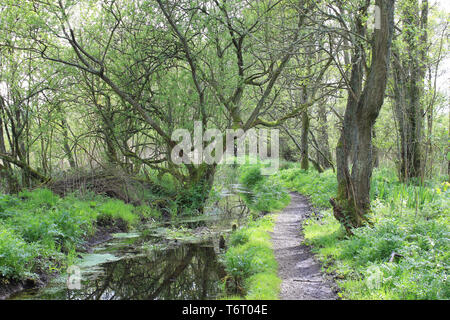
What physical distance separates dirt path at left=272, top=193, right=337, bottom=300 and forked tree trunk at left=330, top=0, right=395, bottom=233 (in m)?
1.21

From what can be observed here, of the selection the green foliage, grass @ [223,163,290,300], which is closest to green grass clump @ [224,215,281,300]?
grass @ [223,163,290,300]

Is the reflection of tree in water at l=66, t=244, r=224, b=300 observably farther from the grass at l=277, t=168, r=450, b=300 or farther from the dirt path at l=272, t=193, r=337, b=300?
the grass at l=277, t=168, r=450, b=300

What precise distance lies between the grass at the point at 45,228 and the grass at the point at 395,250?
523 cm

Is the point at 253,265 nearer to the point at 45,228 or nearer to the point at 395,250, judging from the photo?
the point at 395,250

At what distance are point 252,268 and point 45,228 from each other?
4.38m

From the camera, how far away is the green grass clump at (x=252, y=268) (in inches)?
228

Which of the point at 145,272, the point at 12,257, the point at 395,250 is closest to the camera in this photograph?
the point at 395,250

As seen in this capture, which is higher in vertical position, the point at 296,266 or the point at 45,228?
the point at 45,228

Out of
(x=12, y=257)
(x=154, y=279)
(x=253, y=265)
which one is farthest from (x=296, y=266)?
(x=12, y=257)

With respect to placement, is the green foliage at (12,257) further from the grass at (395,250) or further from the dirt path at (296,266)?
the grass at (395,250)

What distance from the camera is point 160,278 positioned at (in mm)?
6977

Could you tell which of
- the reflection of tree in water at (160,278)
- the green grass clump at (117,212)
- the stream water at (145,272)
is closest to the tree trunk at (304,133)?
the green grass clump at (117,212)

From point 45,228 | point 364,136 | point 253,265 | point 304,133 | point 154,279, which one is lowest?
point 154,279

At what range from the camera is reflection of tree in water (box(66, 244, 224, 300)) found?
614cm
